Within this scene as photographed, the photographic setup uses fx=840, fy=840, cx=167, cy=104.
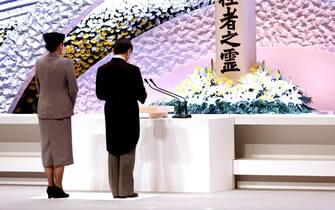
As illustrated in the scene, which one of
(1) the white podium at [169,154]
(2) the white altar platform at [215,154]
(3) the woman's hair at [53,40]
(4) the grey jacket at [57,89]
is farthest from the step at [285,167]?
(3) the woman's hair at [53,40]

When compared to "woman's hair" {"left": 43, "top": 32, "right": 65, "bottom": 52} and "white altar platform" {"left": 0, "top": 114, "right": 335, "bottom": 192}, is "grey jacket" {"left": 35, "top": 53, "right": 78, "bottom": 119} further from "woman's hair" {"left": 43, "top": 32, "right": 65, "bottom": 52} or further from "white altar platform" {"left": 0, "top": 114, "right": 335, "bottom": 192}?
"white altar platform" {"left": 0, "top": 114, "right": 335, "bottom": 192}

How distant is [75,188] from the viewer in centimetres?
711

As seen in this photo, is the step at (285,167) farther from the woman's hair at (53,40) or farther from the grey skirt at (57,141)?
the woman's hair at (53,40)

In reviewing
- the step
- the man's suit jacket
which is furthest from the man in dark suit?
the step

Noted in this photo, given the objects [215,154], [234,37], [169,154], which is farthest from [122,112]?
[234,37]

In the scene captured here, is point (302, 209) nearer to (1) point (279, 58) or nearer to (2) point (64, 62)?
(2) point (64, 62)

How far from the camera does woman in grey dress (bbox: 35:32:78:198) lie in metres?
6.40

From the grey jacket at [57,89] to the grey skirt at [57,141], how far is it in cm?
6

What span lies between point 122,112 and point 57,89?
53cm

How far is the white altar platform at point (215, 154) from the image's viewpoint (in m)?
6.80

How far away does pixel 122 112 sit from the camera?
251 inches

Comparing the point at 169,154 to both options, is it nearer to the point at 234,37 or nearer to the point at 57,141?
the point at 57,141

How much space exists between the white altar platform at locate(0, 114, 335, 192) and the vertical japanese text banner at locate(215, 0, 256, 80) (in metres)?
0.78

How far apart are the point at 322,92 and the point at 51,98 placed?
3.14 meters
